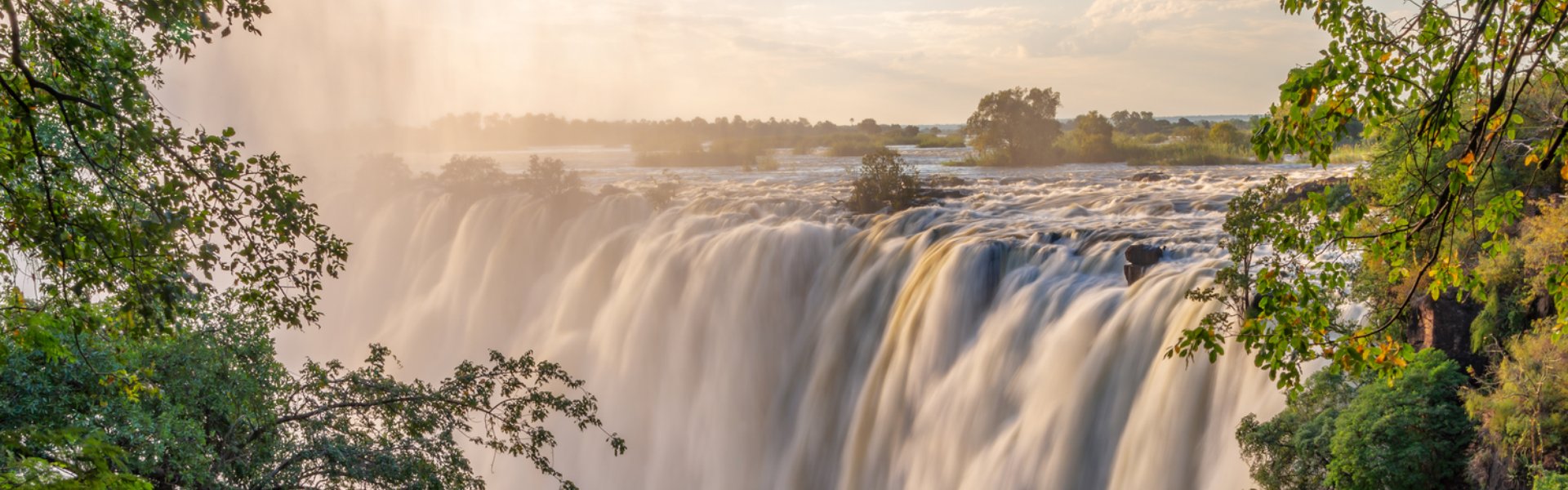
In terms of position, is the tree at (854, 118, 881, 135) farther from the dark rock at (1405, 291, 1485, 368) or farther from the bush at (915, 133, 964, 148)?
the dark rock at (1405, 291, 1485, 368)

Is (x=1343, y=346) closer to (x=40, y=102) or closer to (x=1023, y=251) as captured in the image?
(x=40, y=102)

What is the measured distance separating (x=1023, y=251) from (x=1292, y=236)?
1559 cm

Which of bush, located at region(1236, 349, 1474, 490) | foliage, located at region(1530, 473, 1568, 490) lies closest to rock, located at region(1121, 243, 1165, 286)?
bush, located at region(1236, 349, 1474, 490)

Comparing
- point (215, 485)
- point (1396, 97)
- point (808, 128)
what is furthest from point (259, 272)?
point (808, 128)

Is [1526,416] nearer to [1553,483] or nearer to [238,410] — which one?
[1553,483]

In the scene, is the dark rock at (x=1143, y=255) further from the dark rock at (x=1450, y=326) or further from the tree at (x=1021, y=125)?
the tree at (x=1021, y=125)

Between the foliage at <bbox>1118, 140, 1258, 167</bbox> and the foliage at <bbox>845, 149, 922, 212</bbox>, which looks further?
the foliage at <bbox>1118, 140, 1258, 167</bbox>

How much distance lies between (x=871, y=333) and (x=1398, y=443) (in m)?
13.0

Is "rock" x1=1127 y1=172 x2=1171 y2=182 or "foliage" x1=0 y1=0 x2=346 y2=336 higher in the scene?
"foliage" x1=0 y1=0 x2=346 y2=336

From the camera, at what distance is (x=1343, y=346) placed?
18.0ft

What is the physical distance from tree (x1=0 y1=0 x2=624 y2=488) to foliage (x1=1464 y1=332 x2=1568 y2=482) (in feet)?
32.9

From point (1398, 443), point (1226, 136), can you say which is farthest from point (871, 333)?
point (1226, 136)

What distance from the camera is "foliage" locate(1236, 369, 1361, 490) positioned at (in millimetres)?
11789

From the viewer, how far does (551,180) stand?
4438 cm
